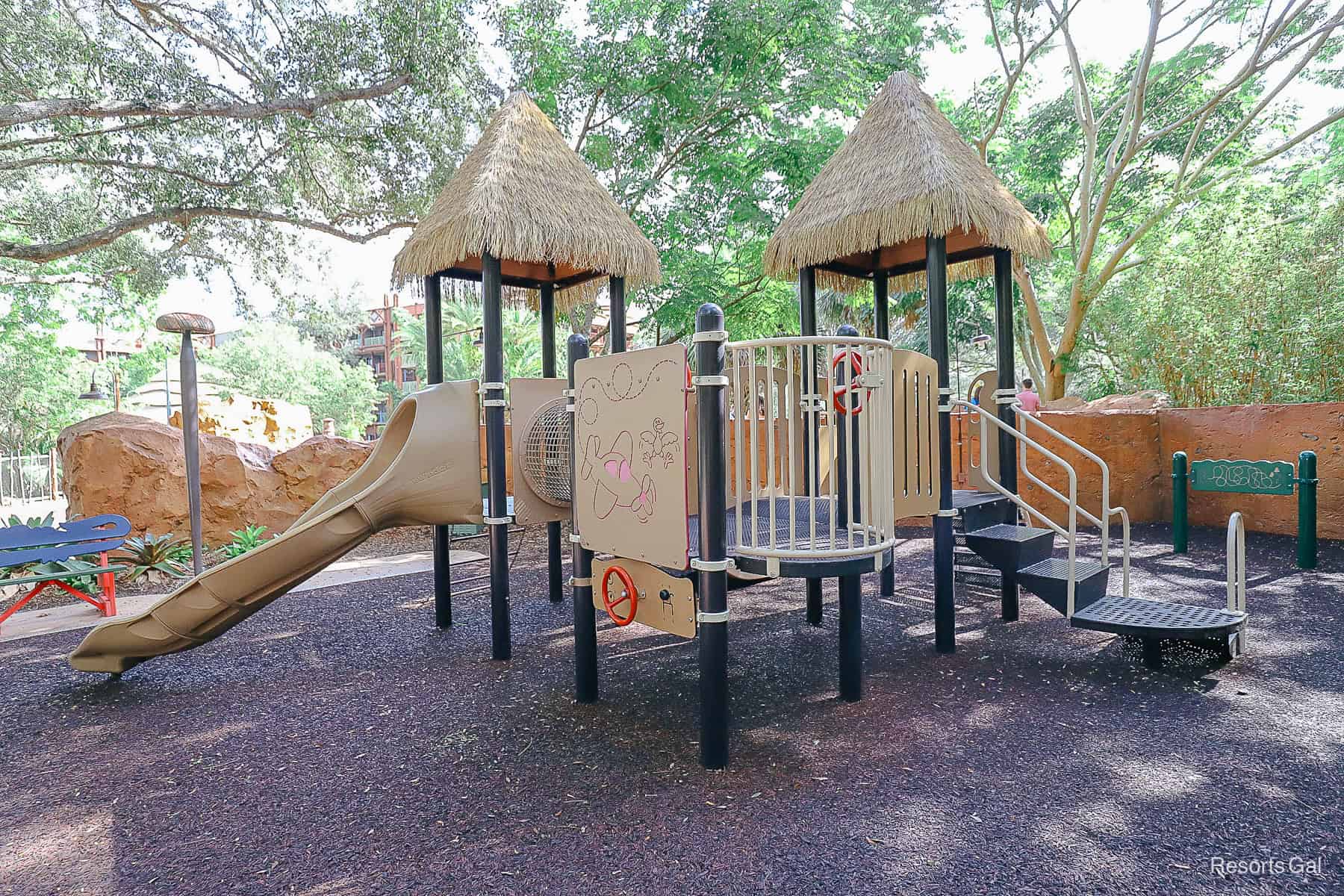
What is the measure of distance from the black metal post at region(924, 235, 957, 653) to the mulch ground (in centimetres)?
21

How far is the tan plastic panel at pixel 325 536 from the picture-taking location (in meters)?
4.14

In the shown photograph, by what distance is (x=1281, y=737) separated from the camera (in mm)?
3125

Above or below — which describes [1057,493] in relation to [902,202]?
below

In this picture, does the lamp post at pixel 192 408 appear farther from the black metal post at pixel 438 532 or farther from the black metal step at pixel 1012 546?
the black metal step at pixel 1012 546

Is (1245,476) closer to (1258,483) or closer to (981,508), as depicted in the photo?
(1258,483)

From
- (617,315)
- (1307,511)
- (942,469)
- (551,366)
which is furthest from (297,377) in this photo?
(1307,511)

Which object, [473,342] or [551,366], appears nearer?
[551,366]

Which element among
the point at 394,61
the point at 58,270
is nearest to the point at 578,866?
the point at 394,61

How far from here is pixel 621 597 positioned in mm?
3551

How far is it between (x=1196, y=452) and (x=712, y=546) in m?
8.32

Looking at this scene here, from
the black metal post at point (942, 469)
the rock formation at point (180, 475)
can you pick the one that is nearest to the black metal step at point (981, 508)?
the black metal post at point (942, 469)

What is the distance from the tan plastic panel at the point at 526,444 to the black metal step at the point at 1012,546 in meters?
2.75

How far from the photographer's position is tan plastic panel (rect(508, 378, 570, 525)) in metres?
4.68

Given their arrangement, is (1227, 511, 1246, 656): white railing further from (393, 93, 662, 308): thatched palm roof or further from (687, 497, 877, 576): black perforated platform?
(393, 93, 662, 308): thatched palm roof
